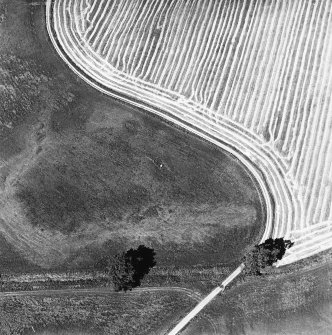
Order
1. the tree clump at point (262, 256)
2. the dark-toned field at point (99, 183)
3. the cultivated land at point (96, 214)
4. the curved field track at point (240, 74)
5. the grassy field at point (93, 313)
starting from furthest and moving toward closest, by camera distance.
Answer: the curved field track at point (240, 74) → the dark-toned field at point (99, 183) → the grassy field at point (93, 313) → the cultivated land at point (96, 214) → the tree clump at point (262, 256)

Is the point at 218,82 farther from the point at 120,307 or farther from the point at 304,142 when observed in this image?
the point at 120,307

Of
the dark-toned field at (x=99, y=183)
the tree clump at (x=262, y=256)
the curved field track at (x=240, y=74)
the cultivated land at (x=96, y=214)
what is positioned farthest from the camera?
the curved field track at (x=240, y=74)

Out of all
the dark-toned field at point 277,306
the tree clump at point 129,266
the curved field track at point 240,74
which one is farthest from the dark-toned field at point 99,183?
the dark-toned field at point 277,306

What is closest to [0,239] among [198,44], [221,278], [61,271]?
[61,271]

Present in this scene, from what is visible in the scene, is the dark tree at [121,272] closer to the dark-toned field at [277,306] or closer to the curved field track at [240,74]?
the dark-toned field at [277,306]

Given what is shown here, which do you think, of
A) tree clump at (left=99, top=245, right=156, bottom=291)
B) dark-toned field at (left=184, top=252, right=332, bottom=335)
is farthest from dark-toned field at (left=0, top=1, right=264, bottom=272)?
dark-toned field at (left=184, top=252, right=332, bottom=335)

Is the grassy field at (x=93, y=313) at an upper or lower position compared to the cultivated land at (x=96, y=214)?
lower
